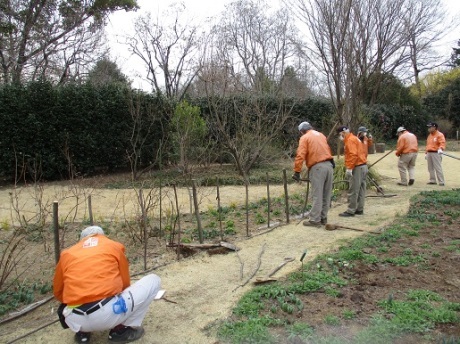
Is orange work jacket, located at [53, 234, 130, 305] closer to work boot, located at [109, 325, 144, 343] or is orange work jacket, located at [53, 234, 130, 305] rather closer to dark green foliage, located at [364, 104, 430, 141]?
work boot, located at [109, 325, 144, 343]

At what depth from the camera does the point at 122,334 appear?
3188 millimetres

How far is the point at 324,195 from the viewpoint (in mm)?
6738

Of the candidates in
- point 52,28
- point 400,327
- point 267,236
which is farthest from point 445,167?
point 52,28

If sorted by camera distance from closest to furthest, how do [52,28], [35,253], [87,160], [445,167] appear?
[35,253] < [87,160] < [445,167] < [52,28]

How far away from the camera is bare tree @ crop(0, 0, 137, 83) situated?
17781 millimetres

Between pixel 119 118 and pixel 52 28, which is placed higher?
pixel 52 28

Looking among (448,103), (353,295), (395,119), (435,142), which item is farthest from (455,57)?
(353,295)

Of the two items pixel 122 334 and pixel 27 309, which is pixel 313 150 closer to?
pixel 122 334

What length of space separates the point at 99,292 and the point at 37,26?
61.2 ft

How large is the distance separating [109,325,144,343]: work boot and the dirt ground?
0.30ft

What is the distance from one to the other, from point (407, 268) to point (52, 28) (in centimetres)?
1919

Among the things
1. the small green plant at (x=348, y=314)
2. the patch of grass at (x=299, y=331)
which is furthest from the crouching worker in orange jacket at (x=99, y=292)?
the small green plant at (x=348, y=314)

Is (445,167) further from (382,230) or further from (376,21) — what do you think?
(382,230)

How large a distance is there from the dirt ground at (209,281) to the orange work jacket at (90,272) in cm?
52
